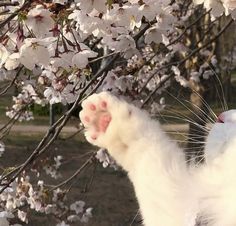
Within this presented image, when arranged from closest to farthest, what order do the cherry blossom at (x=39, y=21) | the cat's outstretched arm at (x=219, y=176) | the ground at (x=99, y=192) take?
the cherry blossom at (x=39, y=21) < the cat's outstretched arm at (x=219, y=176) < the ground at (x=99, y=192)

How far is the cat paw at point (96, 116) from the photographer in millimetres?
1726

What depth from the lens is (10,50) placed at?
1.43m

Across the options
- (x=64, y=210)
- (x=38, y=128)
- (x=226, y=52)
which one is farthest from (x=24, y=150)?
(x=64, y=210)

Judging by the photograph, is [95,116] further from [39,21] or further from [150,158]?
[39,21]

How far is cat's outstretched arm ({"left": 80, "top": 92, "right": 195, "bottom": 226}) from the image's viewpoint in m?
1.71

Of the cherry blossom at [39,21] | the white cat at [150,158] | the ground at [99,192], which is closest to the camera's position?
the cherry blossom at [39,21]

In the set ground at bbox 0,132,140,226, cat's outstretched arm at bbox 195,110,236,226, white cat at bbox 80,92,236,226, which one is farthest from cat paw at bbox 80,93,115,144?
ground at bbox 0,132,140,226

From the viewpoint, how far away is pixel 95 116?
1.74 m

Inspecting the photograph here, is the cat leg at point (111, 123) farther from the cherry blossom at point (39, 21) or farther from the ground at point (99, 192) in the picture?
the ground at point (99, 192)

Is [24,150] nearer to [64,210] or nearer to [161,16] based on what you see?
[64,210]

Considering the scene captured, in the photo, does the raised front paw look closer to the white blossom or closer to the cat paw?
the cat paw

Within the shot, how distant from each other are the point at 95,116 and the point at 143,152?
18 cm

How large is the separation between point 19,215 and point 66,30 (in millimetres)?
2144

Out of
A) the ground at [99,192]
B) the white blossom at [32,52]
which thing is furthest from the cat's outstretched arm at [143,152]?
the ground at [99,192]
